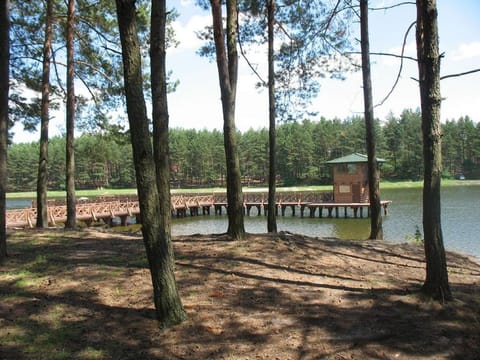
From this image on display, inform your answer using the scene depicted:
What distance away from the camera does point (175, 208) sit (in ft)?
115

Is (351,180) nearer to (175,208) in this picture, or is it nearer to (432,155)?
(175,208)

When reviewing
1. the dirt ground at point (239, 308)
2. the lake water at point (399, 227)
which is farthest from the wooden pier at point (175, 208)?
the dirt ground at point (239, 308)

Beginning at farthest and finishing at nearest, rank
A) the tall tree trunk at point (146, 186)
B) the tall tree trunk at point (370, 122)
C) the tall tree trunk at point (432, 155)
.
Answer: the tall tree trunk at point (370, 122)
the tall tree trunk at point (432, 155)
the tall tree trunk at point (146, 186)

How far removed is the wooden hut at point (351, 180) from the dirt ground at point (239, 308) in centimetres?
2696

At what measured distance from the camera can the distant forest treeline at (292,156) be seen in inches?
2783

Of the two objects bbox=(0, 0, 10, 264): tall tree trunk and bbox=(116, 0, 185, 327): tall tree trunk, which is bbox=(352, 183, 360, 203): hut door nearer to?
bbox=(0, 0, 10, 264): tall tree trunk

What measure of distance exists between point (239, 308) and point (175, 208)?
3115 centimetres

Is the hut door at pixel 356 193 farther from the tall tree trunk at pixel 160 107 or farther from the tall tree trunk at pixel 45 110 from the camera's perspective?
the tall tree trunk at pixel 160 107

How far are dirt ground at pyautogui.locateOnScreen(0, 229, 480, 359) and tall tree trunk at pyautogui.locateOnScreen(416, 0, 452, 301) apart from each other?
0.39 meters

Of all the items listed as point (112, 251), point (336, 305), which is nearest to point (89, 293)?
point (112, 251)

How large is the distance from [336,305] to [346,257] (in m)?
2.43

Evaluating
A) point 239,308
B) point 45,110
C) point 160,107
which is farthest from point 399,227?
point 160,107

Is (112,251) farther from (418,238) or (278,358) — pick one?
(418,238)

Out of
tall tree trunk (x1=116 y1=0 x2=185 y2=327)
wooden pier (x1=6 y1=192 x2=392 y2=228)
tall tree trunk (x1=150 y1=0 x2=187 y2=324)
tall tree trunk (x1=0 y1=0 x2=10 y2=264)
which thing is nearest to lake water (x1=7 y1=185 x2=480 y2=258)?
wooden pier (x1=6 y1=192 x2=392 y2=228)
